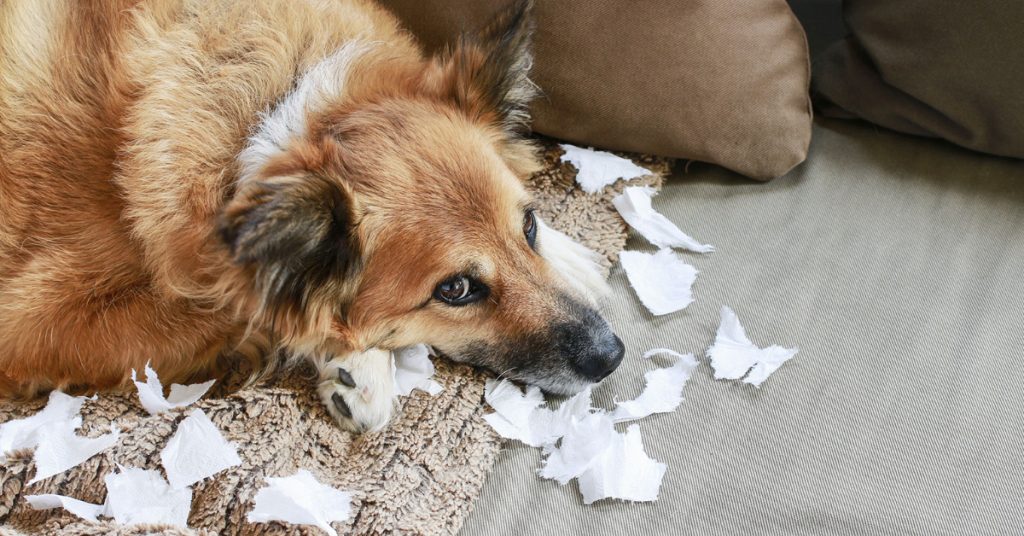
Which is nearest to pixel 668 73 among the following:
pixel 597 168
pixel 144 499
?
pixel 597 168

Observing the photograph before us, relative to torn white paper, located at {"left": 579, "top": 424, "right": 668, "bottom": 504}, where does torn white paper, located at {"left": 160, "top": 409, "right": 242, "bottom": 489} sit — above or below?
above

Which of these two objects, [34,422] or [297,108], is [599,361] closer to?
[297,108]

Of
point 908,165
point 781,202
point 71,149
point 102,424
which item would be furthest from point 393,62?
point 908,165

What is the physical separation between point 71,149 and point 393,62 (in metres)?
0.65

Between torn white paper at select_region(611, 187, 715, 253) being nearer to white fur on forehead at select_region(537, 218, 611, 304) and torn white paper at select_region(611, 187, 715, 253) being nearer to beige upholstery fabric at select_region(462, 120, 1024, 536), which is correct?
beige upholstery fabric at select_region(462, 120, 1024, 536)

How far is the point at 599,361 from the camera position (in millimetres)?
1552

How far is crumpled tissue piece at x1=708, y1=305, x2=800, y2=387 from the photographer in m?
1.64

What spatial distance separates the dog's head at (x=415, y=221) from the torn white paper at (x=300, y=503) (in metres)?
0.28

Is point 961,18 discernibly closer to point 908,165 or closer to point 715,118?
point 908,165

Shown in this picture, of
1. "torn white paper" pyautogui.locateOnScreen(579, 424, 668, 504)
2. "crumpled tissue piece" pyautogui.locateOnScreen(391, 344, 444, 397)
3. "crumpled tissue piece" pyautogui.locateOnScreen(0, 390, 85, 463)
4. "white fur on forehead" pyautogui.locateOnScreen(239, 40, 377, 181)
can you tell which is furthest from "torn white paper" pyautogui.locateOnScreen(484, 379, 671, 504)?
"crumpled tissue piece" pyautogui.locateOnScreen(0, 390, 85, 463)

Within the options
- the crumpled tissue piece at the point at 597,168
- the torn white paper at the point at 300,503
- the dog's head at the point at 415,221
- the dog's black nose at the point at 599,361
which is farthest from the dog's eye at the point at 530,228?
the torn white paper at the point at 300,503

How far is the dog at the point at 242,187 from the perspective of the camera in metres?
1.40

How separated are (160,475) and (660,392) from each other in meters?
0.98

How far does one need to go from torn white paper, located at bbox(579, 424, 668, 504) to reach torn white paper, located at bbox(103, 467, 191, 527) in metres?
0.74
